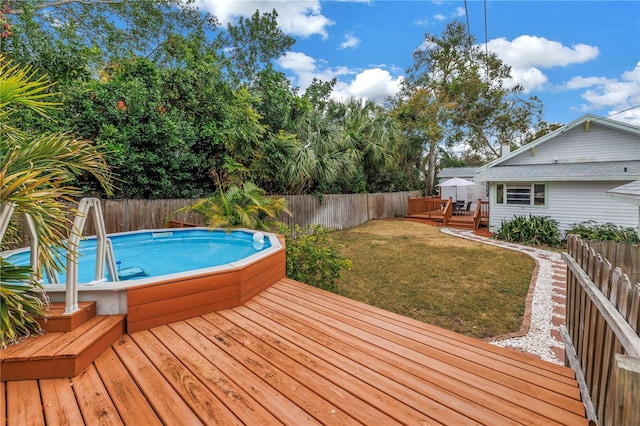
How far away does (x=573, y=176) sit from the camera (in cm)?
984

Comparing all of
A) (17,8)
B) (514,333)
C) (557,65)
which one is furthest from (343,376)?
(557,65)

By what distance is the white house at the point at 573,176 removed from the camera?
9609 millimetres

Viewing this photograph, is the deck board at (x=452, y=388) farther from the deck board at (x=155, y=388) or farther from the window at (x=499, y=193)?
the window at (x=499, y=193)

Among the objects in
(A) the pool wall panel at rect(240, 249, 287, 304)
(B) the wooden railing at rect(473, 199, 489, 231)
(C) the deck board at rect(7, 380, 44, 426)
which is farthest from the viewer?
(B) the wooden railing at rect(473, 199, 489, 231)

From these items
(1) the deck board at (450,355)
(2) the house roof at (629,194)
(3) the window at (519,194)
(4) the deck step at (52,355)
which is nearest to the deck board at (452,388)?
(1) the deck board at (450,355)

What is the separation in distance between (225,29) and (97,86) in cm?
1077

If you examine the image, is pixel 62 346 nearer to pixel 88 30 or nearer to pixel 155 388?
pixel 155 388

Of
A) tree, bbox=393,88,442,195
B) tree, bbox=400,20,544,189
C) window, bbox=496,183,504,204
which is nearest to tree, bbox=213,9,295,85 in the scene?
tree, bbox=393,88,442,195

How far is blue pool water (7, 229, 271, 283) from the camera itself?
18.3 feet

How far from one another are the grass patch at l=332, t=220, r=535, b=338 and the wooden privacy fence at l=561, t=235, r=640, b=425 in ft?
5.81

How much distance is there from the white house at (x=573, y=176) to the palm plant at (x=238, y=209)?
8.87m

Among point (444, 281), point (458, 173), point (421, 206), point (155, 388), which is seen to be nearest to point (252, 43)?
point (421, 206)

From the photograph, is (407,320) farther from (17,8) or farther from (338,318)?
(17,8)

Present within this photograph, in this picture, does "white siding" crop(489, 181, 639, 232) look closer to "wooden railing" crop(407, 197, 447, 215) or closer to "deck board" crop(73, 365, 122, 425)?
"wooden railing" crop(407, 197, 447, 215)
